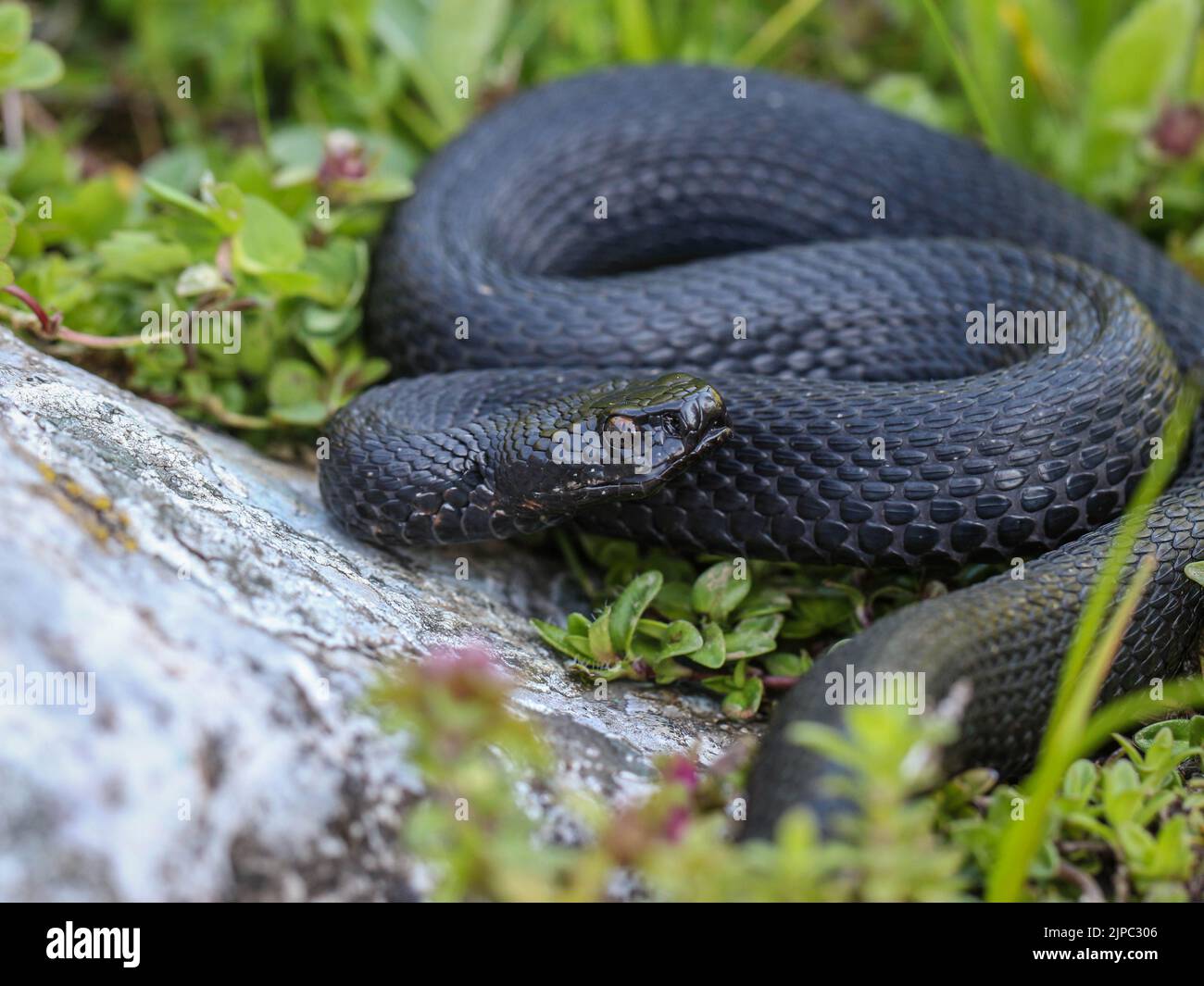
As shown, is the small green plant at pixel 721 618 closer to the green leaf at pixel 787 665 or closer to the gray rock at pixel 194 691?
the green leaf at pixel 787 665

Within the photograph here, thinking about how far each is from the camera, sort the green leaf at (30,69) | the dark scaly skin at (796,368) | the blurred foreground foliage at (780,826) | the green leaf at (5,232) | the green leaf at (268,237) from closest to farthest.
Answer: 1. the blurred foreground foliage at (780,826)
2. the dark scaly skin at (796,368)
3. the green leaf at (5,232)
4. the green leaf at (268,237)
5. the green leaf at (30,69)

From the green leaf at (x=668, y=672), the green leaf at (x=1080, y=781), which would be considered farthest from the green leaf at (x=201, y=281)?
the green leaf at (x=1080, y=781)

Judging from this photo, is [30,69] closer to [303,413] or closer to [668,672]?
[303,413]

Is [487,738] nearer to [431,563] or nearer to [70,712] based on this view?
[70,712]

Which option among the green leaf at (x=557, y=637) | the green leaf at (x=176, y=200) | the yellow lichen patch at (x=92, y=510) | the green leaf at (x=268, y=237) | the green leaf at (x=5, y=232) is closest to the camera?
the yellow lichen patch at (x=92, y=510)

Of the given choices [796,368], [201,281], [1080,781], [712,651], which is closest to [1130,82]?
[796,368]

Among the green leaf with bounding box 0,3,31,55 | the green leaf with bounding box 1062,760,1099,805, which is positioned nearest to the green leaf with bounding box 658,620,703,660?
the green leaf with bounding box 1062,760,1099,805
